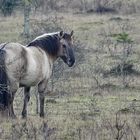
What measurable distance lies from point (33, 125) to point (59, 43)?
9.18 ft

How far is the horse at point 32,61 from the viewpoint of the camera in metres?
12.2

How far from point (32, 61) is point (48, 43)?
945 millimetres

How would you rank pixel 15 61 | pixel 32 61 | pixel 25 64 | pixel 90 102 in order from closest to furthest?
pixel 15 61 < pixel 25 64 < pixel 32 61 < pixel 90 102

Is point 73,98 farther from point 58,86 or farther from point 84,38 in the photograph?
point 84,38

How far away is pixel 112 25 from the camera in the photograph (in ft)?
110

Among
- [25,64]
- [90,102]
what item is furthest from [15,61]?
[90,102]

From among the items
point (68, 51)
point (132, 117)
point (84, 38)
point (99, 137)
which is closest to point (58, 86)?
point (68, 51)

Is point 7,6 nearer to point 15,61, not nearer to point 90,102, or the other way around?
point 90,102

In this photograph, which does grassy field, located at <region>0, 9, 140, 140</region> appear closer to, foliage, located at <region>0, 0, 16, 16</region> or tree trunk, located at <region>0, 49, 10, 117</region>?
tree trunk, located at <region>0, 49, 10, 117</region>

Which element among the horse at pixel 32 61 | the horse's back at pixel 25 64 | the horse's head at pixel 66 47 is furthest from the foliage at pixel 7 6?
the horse's back at pixel 25 64

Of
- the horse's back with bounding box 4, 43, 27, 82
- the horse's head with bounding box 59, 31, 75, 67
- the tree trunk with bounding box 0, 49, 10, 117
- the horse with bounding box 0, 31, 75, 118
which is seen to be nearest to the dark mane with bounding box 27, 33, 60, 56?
the horse with bounding box 0, 31, 75, 118

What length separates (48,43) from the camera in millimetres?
13477

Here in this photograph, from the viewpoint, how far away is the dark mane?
13305 millimetres

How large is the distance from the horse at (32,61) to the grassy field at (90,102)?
0.60 m
